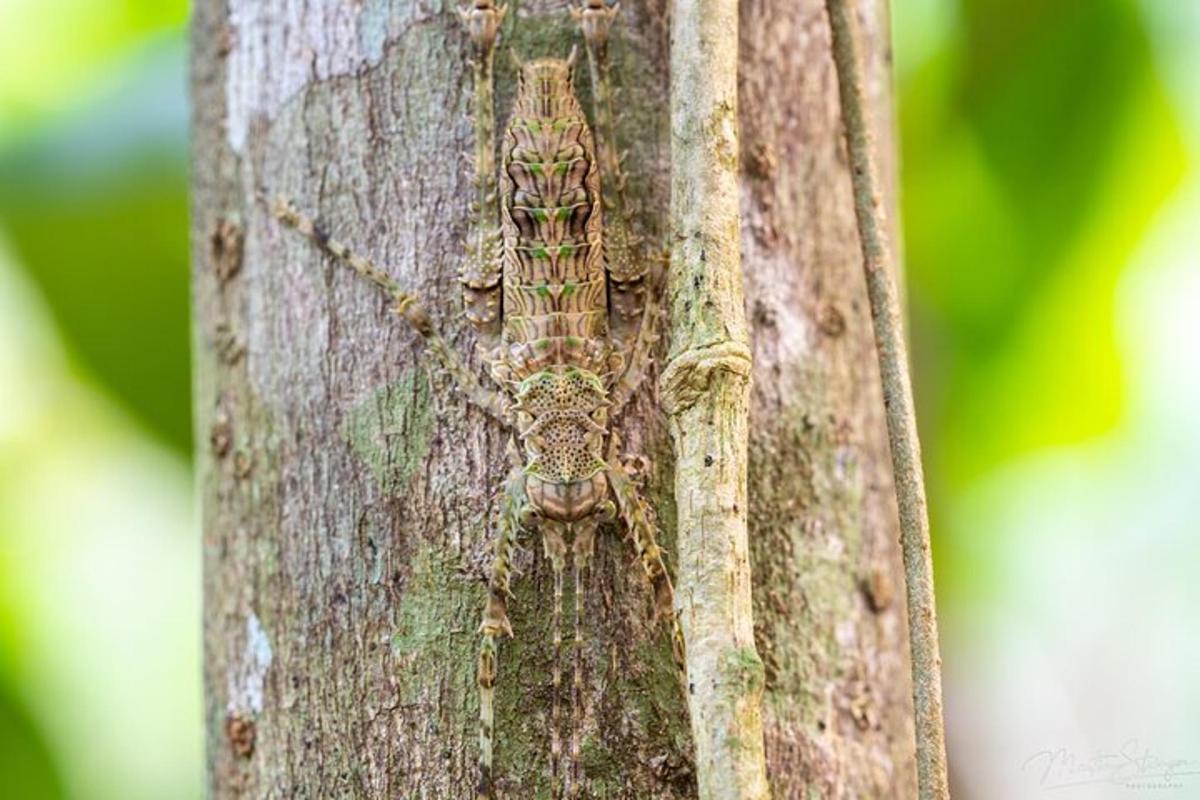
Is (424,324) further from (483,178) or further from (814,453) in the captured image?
(814,453)

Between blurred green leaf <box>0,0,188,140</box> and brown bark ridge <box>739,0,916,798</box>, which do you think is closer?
brown bark ridge <box>739,0,916,798</box>

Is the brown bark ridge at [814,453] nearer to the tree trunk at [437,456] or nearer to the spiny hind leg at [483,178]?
the tree trunk at [437,456]

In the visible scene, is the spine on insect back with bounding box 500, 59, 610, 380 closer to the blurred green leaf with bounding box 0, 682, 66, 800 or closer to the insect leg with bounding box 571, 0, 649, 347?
the insect leg with bounding box 571, 0, 649, 347

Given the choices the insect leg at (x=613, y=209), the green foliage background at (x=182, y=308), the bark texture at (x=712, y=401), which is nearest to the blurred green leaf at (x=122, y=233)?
the green foliage background at (x=182, y=308)

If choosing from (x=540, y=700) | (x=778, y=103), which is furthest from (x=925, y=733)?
(x=778, y=103)

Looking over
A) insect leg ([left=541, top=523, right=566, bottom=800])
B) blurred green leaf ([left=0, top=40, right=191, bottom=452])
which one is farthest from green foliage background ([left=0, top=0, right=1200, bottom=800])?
insect leg ([left=541, top=523, right=566, bottom=800])

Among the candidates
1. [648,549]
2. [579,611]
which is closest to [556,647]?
[579,611]

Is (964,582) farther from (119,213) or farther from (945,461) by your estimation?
(119,213)
